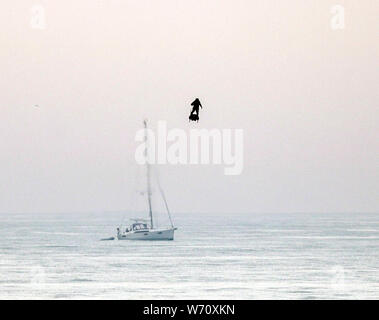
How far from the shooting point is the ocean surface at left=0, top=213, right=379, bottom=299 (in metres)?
50.3

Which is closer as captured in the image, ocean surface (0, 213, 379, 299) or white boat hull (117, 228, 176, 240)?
ocean surface (0, 213, 379, 299)

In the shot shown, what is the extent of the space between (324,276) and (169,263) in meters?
11.6

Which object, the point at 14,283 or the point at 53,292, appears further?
the point at 14,283

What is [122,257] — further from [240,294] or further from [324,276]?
[240,294]

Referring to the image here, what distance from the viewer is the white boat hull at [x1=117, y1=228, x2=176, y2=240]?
7296cm

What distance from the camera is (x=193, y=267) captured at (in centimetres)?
6331

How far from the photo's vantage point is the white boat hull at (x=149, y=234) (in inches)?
2873

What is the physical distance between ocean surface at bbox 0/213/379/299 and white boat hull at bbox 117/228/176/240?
1291 millimetres

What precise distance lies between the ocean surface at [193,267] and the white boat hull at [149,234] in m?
1.29

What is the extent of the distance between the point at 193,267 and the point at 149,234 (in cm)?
1051

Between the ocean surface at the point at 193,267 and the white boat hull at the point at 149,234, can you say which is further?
the white boat hull at the point at 149,234

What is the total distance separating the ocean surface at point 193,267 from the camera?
50312 millimetres
